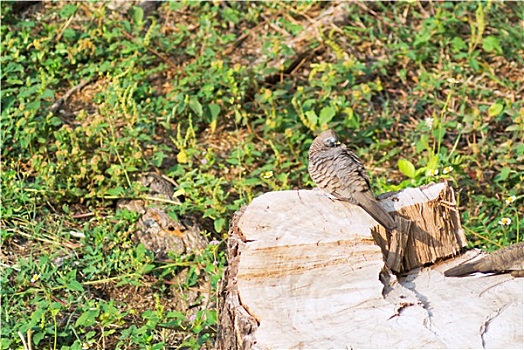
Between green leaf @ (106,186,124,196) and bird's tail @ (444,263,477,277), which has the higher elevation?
bird's tail @ (444,263,477,277)

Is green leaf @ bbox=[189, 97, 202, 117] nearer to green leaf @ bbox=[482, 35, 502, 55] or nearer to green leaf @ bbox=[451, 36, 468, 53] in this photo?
green leaf @ bbox=[451, 36, 468, 53]

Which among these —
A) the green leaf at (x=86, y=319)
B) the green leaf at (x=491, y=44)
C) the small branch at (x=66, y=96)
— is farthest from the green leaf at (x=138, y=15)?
the green leaf at (x=86, y=319)

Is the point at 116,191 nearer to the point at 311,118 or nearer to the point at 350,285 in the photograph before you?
the point at 311,118

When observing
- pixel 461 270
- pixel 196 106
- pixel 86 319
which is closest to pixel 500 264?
pixel 461 270

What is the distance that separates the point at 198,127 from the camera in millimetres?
6438

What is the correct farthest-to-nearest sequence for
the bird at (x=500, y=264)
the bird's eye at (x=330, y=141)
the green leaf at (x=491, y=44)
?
the green leaf at (x=491, y=44) → the bird's eye at (x=330, y=141) → the bird at (x=500, y=264)

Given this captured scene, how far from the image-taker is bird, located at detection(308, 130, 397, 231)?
3881 millimetres

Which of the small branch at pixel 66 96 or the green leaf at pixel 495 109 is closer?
the green leaf at pixel 495 109

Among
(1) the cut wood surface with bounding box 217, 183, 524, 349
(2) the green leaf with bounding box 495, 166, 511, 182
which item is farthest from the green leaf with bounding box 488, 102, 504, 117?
(1) the cut wood surface with bounding box 217, 183, 524, 349

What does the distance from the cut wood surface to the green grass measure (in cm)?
94

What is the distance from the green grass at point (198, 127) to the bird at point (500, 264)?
4.57 ft

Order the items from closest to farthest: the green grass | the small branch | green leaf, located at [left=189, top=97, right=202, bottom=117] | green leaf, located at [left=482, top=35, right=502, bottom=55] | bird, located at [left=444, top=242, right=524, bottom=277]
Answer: bird, located at [left=444, top=242, right=524, bottom=277] → the green grass → green leaf, located at [left=189, top=97, right=202, bottom=117] → the small branch → green leaf, located at [left=482, top=35, right=502, bottom=55]

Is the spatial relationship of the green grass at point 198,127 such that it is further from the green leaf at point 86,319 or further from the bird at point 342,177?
the bird at point 342,177

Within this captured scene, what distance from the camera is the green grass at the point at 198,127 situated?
5.00 metres
